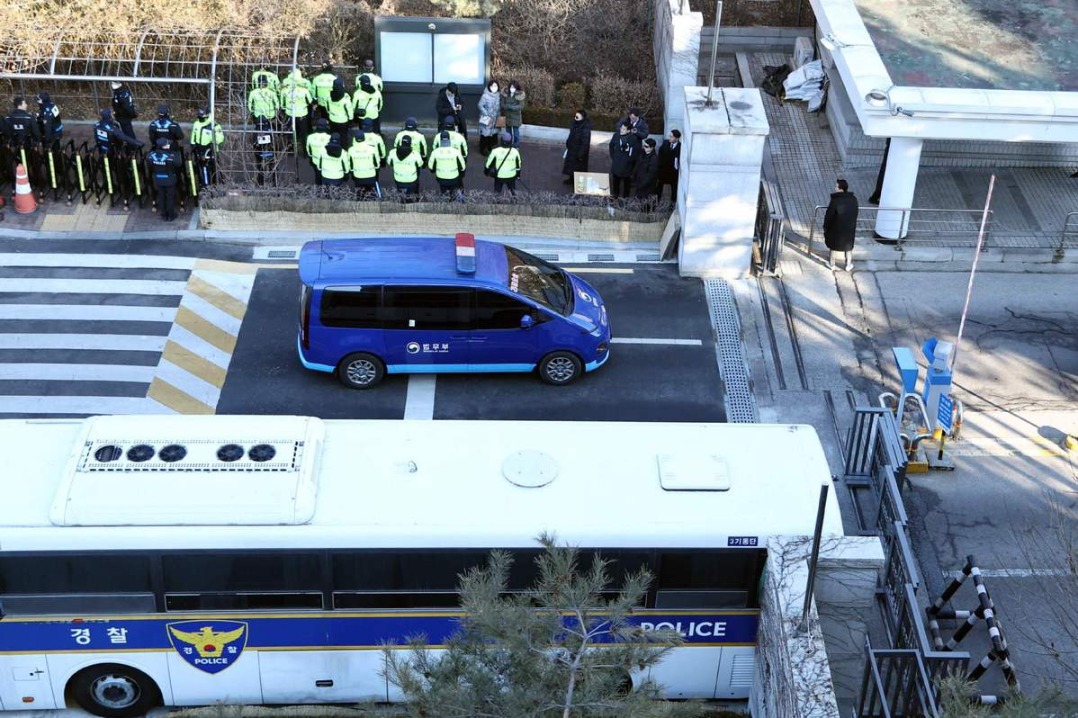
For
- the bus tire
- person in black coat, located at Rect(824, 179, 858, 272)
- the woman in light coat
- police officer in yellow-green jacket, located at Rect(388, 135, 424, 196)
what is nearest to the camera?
the bus tire

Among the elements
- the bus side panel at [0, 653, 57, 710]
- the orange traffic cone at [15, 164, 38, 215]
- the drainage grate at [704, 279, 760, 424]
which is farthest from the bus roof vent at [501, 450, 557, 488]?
the orange traffic cone at [15, 164, 38, 215]

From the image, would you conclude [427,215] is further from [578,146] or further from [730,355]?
[730,355]

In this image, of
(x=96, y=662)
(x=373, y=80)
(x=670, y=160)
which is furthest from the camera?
(x=373, y=80)

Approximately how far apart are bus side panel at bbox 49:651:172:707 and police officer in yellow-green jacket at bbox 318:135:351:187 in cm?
1110

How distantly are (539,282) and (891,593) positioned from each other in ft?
22.2

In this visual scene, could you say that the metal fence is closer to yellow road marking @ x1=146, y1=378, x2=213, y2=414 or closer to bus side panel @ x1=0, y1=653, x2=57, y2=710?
bus side panel @ x1=0, y1=653, x2=57, y2=710

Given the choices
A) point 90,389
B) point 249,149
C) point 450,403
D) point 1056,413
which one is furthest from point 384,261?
point 1056,413

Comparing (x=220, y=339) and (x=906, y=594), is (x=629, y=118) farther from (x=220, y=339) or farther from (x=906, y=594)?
(x=906, y=594)

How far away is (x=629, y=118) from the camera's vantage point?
24.0 m

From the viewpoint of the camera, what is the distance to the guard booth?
2662 centimetres

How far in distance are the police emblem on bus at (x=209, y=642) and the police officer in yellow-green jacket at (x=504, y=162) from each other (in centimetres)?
1151

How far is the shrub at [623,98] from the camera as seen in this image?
27.3 metres

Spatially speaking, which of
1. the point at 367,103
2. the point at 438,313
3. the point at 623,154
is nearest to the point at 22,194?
the point at 367,103

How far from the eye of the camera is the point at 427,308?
61.5 ft
